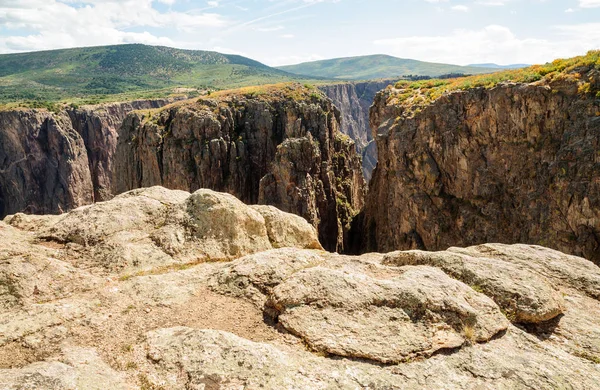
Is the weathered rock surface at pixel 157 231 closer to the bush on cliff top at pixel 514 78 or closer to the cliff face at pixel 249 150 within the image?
the bush on cliff top at pixel 514 78

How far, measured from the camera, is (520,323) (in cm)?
878

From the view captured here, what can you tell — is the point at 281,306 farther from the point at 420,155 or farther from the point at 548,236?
the point at 420,155

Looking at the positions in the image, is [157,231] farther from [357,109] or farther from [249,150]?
[357,109]

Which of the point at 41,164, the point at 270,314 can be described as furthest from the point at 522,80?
the point at 41,164

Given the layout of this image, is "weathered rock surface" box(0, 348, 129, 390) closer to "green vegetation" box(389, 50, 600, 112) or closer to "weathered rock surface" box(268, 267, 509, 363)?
"weathered rock surface" box(268, 267, 509, 363)

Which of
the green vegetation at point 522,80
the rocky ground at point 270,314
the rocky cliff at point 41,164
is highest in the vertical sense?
the green vegetation at point 522,80

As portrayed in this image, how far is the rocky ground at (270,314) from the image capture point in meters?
6.77

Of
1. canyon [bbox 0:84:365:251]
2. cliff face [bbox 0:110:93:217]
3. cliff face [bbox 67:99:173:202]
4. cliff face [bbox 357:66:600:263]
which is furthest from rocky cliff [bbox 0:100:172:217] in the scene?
cliff face [bbox 357:66:600:263]

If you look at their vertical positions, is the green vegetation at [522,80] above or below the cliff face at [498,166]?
above

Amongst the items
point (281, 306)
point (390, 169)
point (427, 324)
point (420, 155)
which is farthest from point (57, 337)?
point (390, 169)

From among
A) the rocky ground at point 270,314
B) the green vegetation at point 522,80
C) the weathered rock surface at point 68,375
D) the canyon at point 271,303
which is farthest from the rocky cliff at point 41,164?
the weathered rock surface at point 68,375

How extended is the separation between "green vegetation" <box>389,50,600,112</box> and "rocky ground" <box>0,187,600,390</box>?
2198 centimetres

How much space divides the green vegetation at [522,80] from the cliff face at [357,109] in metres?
116

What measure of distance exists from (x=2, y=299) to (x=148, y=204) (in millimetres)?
5091
